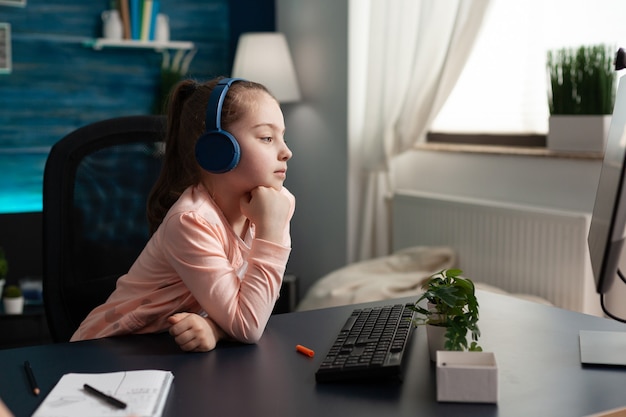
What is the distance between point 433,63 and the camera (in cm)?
333

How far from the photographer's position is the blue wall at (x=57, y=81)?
372cm

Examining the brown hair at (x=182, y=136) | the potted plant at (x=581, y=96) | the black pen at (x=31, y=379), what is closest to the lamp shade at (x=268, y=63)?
the potted plant at (x=581, y=96)

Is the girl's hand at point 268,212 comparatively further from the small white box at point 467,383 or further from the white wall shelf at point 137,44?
the white wall shelf at point 137,44

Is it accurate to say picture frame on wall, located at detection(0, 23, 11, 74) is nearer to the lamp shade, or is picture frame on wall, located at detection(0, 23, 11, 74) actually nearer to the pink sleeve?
the lamp shade

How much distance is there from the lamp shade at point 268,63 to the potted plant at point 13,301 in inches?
56.4

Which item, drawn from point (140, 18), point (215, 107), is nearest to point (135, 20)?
point (140, 18)

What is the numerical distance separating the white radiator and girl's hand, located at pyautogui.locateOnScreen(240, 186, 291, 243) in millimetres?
1656

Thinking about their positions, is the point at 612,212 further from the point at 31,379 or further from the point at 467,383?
the point at 31,379

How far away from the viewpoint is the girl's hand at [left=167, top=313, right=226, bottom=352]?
4.08 ft

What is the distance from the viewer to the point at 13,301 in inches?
123

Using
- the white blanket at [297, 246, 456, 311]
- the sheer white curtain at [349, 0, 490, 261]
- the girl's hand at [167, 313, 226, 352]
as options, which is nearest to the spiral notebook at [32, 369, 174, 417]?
the girl's hand at [167, 313, 226, 352]

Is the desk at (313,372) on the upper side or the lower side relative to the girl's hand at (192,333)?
lower

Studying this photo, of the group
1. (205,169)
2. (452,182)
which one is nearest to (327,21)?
(452,182)

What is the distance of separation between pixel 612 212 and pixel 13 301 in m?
2.64
